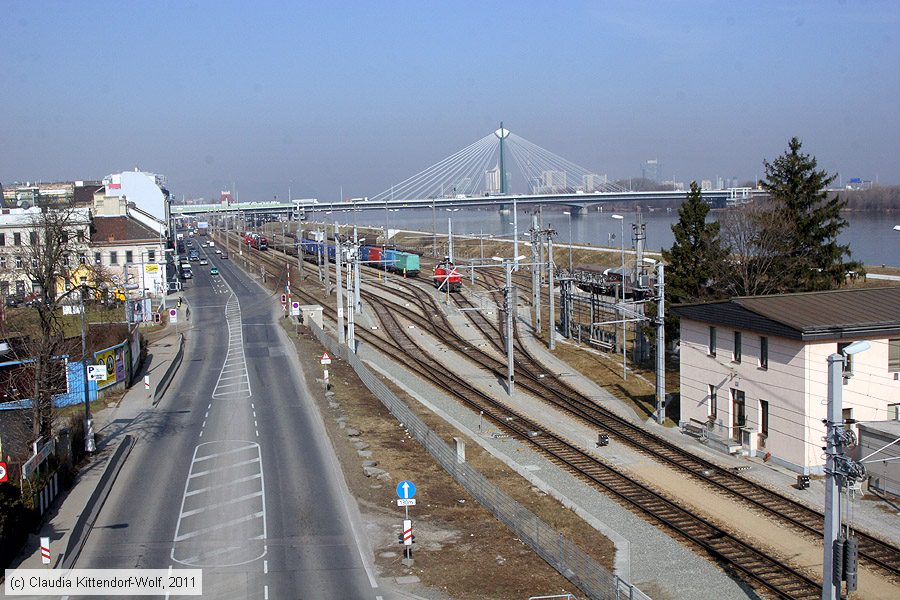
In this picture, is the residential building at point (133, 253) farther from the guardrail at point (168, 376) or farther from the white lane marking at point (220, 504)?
the white lane marking at point (220, 504)

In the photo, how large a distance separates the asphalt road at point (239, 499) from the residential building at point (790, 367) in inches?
383

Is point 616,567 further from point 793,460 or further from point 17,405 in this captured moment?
point 17,405

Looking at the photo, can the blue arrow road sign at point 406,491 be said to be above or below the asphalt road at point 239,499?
above

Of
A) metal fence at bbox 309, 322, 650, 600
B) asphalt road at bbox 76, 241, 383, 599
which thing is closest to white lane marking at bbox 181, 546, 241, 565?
asphalt road at bbox 76, 241, 383, 599

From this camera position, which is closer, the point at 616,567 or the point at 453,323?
the point at 616,567

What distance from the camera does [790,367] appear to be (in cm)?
1969

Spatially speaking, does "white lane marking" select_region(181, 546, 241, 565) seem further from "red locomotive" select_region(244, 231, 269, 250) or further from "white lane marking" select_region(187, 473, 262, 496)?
"red locomotive" select_region(244, 231, 269, 250)

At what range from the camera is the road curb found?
1491cm

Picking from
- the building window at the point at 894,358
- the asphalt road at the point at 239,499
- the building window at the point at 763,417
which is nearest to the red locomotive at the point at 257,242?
the asphalt road at the point at 239,499

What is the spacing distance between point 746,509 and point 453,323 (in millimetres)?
27018

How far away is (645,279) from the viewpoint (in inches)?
1422

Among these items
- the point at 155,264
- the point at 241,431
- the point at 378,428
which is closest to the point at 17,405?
the point at 241,431

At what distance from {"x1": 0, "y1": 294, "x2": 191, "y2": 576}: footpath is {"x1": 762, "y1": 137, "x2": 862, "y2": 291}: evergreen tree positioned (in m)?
21.9

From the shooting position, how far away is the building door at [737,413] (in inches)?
853
